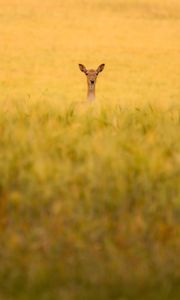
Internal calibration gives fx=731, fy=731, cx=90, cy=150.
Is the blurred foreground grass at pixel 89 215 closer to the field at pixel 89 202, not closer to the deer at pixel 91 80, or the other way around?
the field at pixel 89 202

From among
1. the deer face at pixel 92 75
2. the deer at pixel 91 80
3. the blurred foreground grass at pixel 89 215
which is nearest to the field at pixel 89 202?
the blurred foreground grass at pixel 89 215

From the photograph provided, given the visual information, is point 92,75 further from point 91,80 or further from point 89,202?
point 89,202


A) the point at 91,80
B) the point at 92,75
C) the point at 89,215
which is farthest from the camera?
the point at 92,75

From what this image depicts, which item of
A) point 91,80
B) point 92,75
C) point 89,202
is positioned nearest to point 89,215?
point 89,202

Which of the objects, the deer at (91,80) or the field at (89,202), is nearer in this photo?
the field at (89,202)

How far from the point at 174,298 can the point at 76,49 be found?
66.2 ft

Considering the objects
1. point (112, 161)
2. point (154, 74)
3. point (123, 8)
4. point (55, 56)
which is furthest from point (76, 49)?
point (112, 161)

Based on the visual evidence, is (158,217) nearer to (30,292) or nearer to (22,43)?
(30,292)

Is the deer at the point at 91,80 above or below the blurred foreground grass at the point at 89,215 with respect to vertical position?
above

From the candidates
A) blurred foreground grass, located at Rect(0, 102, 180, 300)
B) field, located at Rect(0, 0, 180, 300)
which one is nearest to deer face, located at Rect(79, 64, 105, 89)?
field, located at Rect(0, 0, 180, 300)

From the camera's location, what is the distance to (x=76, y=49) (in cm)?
2280

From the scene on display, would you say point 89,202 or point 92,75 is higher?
point 92,75

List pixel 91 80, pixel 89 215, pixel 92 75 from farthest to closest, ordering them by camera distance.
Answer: pixel 92 75 < pixel 91 80 < pixel 89 215

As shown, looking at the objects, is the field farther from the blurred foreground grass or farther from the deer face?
the deer face
